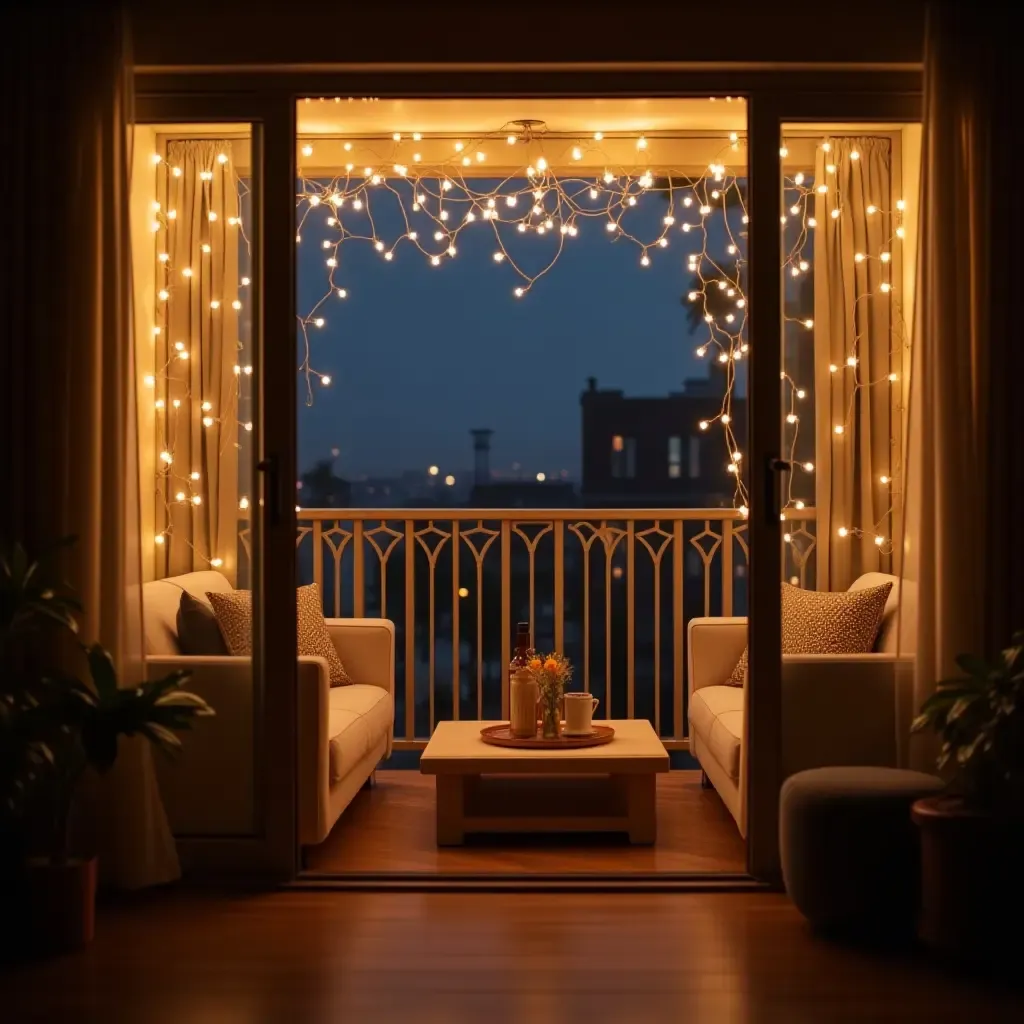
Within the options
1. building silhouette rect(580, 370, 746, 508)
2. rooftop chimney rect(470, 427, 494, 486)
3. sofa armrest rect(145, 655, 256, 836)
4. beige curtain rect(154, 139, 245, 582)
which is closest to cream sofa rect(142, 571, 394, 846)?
sofa armrest rect(145, 655, 256, 836)

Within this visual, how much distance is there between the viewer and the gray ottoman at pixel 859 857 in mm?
3160

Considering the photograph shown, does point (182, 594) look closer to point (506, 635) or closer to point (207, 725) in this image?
point (207, 725)

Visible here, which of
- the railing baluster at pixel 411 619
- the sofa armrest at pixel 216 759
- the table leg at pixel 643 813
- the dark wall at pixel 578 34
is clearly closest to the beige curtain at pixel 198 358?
the sofa armrest at pixel 216 759

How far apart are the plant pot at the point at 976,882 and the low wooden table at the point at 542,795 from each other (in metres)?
1.22

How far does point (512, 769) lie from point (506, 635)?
1774 millimetres

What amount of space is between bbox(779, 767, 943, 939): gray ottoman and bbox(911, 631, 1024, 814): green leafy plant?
0.18 meters

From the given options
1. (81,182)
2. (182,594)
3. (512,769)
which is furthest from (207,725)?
(81,182)

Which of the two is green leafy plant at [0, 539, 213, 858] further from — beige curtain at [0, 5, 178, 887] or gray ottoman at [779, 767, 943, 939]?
gray ottoman at [779, 767, 943, 939]

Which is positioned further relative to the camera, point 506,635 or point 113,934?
point 506,635

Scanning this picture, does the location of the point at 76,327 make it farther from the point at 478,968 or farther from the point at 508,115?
the point at 508,115

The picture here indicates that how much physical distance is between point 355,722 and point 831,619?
1.63 m

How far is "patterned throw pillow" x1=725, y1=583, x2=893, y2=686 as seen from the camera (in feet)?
13.1

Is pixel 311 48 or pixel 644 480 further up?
pixel 311 48

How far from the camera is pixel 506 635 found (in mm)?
5855
